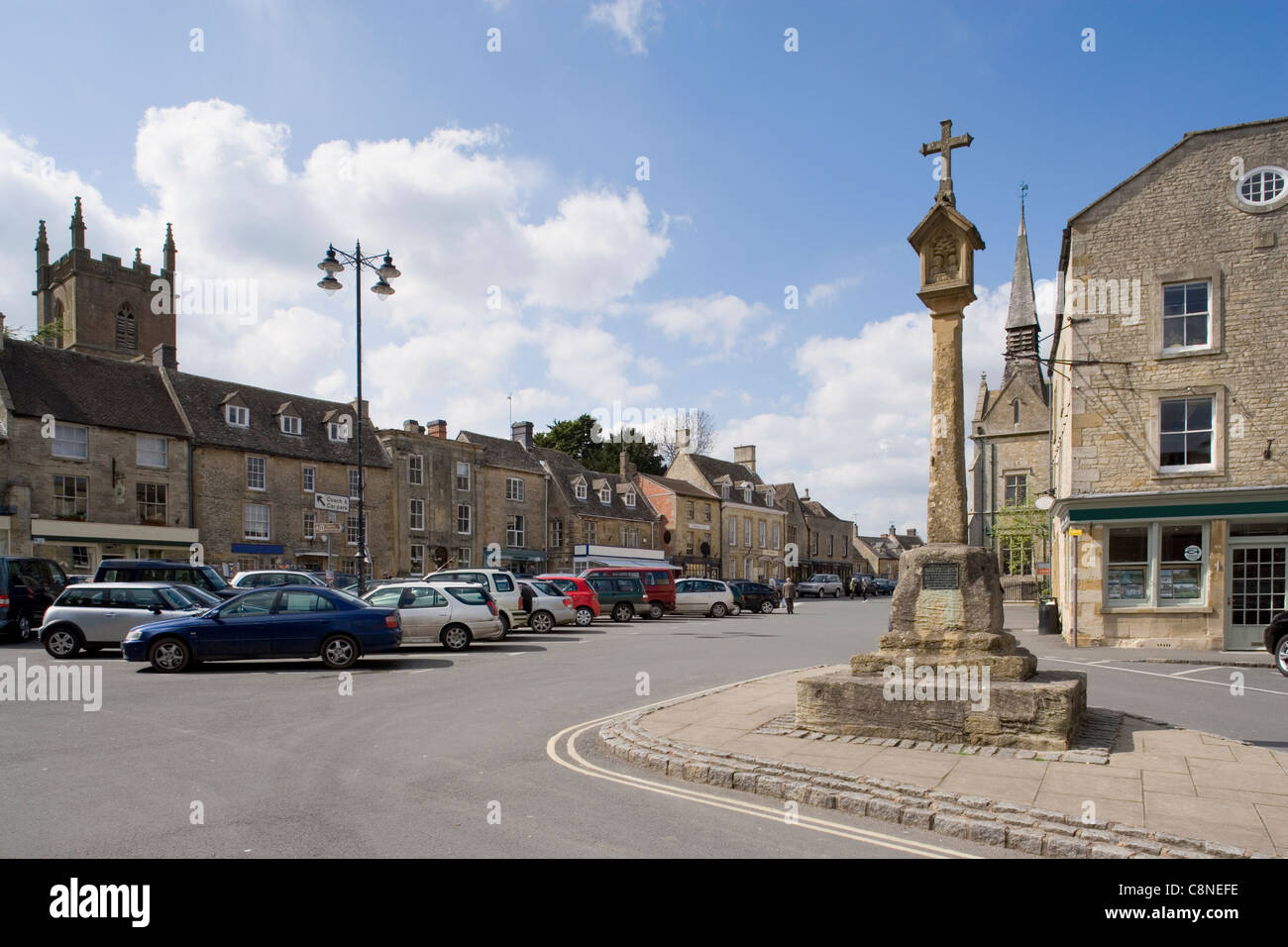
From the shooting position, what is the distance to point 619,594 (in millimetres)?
29406

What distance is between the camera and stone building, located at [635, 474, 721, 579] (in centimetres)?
5512

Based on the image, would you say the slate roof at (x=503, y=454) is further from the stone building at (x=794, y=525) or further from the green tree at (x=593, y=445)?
the stone building at (x=794, y=525)

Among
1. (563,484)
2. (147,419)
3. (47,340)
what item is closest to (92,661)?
(147,419)

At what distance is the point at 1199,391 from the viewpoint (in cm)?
1833

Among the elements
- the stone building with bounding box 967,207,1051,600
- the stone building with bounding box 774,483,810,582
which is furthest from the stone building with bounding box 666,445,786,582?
the stone building with bounding box 967,207,1051,600

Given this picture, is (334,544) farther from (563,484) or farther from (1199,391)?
(1199,391)

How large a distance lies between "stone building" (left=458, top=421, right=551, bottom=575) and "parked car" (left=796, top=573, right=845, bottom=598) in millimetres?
18062

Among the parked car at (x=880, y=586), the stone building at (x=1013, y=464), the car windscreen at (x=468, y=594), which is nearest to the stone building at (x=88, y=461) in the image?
the car windscreen at (x=468, y=594)

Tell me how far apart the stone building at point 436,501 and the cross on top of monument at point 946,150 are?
34.0 metres

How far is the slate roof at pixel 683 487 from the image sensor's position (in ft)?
182

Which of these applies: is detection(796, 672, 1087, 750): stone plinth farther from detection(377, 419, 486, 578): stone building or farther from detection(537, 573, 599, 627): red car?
detection(377, 419, 486, 578): stone building
